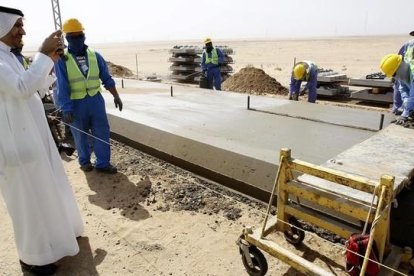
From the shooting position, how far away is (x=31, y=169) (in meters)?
2.66

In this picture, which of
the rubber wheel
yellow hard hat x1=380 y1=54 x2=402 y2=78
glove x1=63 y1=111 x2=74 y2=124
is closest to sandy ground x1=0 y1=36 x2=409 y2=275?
the rubber wheel

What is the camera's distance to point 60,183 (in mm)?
3012

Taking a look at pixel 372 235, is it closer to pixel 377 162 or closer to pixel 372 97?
pixel 377 162

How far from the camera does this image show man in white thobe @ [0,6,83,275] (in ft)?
8.12

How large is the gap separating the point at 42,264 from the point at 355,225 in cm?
244

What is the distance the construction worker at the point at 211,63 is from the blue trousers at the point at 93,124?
6.29 m

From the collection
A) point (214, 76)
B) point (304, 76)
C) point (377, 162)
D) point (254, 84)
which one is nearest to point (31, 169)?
point (377, 162)

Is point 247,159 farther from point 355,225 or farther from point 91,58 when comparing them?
point 91,58

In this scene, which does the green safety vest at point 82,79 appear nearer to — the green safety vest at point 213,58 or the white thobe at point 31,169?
the white thobe at point 31,169

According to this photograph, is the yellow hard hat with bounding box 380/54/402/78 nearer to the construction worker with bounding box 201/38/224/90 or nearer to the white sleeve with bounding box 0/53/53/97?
the white sleeve with bounding box 0/53/53/97

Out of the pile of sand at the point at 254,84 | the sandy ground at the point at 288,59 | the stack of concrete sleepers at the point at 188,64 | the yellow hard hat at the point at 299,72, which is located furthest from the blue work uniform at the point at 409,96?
the sandy ground at the point at 288,59

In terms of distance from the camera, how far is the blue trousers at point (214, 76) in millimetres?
10734

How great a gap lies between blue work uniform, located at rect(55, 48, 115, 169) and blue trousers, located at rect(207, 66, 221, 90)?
20.6ft

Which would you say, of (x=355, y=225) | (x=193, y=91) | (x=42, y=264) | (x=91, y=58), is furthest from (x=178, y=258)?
(x=193, y=91)
